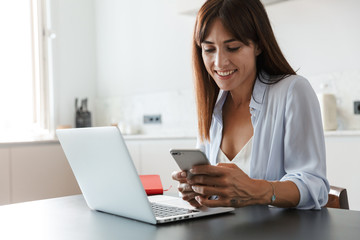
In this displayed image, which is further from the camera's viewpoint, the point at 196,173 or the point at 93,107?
the point at 93,107

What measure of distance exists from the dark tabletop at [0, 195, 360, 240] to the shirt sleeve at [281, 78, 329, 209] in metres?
0.13

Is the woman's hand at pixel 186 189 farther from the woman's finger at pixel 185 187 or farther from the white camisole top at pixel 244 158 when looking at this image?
the white camisole top at pixel 244 158

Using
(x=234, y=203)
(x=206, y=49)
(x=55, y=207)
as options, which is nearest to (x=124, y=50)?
(x=206, y=49)

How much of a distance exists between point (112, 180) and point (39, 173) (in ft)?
8.69

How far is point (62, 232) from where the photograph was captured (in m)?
0.95

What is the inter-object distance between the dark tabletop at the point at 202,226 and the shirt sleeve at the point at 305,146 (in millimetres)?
125

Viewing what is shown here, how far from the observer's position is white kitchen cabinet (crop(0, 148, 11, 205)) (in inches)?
129

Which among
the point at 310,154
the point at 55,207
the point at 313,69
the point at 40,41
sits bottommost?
the point at 55,207

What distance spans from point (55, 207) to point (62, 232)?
1.11 feet

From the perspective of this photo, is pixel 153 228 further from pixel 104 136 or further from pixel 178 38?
pixel 178 38

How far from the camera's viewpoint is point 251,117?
59.7 inches

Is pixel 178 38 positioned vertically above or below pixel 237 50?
above

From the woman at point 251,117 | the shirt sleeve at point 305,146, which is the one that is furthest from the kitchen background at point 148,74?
the shirt sleeve at point 305,146

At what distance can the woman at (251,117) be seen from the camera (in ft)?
3.69
